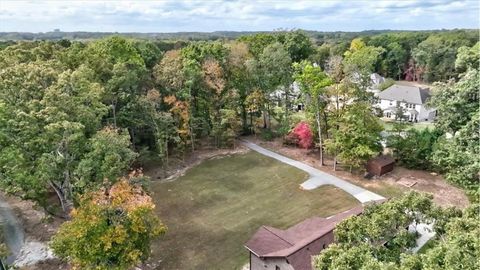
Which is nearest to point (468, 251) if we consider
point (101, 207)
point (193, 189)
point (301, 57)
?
point (101, 207)

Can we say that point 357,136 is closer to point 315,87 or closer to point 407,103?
point 315,87

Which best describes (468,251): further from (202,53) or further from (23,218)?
(202,53)

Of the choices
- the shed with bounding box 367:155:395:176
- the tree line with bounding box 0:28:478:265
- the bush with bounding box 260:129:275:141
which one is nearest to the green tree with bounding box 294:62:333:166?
the tree line with bounding box 0:28:478:265

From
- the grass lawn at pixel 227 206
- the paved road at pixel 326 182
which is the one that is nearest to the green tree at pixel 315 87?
the paved road at pixel 326 182

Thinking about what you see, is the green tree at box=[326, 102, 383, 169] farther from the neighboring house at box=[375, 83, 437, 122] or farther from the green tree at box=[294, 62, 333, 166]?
the neighboring house at box=[375, 83, 437, 122]

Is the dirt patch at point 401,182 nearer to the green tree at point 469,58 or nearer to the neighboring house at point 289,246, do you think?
the green tree at point 469,58

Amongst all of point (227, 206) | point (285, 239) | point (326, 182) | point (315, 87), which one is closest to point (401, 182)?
point (326, 182)
